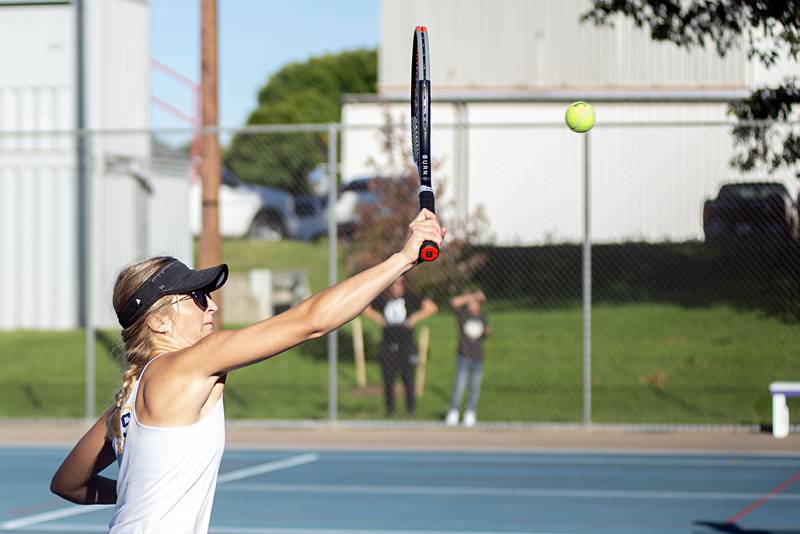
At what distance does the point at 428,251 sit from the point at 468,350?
1184cm

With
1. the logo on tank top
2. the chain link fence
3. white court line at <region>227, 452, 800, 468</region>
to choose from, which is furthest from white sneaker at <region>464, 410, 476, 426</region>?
white court line at <region>227, 452, 800, 468</region>

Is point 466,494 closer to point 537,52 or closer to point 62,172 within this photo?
point 62,172

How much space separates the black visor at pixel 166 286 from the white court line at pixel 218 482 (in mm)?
6743

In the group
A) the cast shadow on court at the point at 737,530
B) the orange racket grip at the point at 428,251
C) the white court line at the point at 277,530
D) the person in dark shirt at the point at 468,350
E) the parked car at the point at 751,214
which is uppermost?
the parked car at the point at 751,214

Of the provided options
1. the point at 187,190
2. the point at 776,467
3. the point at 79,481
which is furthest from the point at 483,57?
the point at 79,481

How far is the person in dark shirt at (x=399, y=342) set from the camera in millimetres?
15250

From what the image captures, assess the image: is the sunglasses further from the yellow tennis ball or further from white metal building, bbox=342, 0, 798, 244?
white metal building, bbox=342, 0, 798, 244

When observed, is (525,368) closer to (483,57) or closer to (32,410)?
(32,410)

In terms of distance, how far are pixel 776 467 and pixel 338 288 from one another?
32.9 ft

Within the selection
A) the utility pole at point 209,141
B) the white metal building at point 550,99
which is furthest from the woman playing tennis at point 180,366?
the white metal building at point 550,99

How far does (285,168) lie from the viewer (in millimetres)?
57844

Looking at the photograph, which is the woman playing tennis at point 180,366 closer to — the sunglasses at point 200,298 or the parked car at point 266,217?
the sunglasses at point 200,298

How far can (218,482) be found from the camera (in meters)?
11.4

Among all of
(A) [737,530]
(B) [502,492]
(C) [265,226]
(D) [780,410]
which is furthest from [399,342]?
(C) [265,226]
